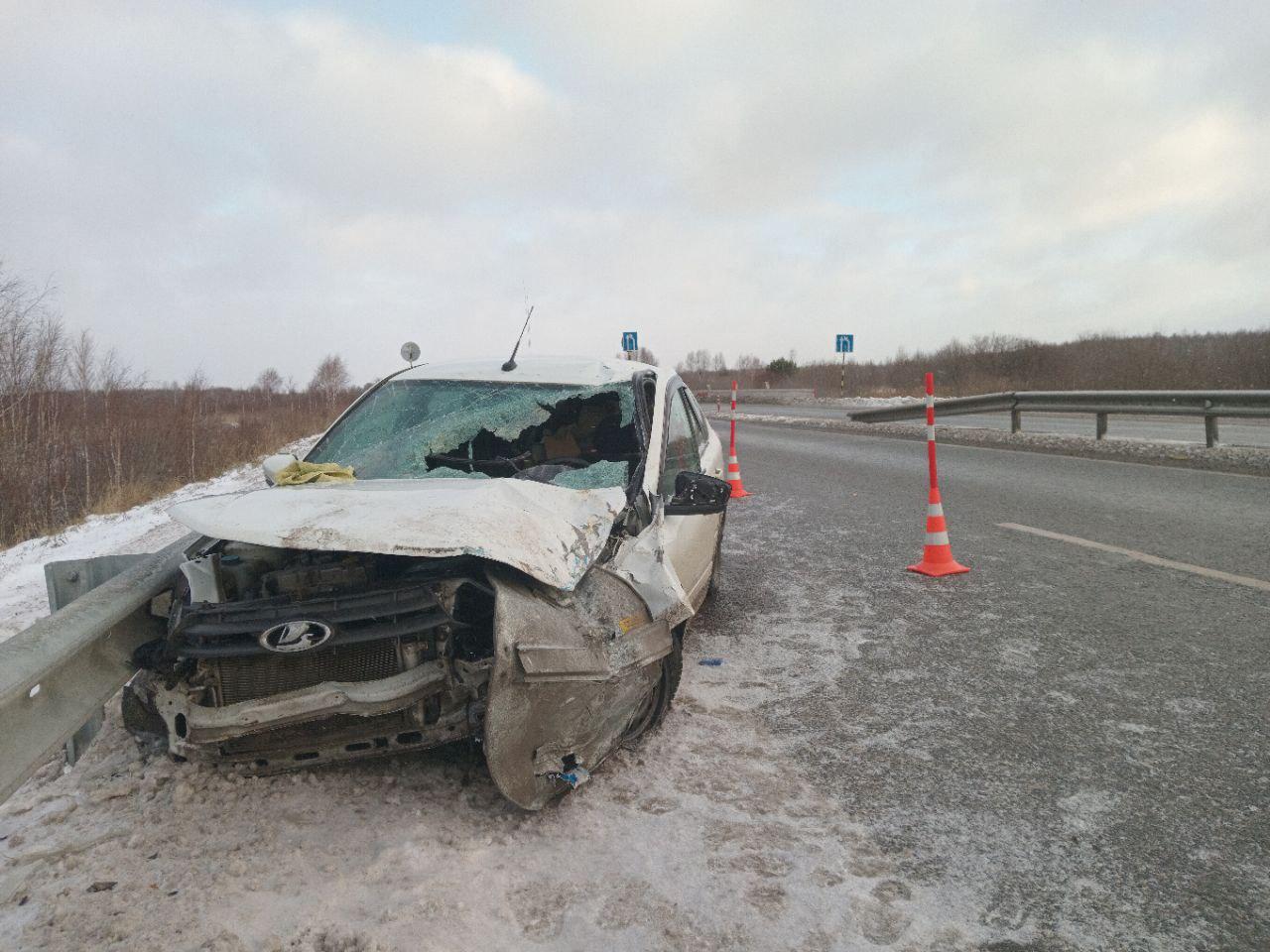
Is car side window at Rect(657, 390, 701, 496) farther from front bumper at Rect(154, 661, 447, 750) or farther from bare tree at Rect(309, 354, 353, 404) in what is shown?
bare tree at Rect(309, 354, 353, 404)

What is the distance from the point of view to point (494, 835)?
8.04 feet

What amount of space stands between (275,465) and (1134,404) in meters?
12.8

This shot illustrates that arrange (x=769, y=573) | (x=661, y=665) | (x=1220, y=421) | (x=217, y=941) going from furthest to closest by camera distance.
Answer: (x=1220, y=421) → (x=769, y=573) → (x=661, y=665) → (x=217, y=941)

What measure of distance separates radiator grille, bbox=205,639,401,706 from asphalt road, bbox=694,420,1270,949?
1503mm

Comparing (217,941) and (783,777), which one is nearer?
(217,941)

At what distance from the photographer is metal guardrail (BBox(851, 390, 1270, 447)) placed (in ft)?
35.8

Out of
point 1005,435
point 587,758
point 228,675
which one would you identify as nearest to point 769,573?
point 587,758

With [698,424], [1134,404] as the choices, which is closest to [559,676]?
[698,424]

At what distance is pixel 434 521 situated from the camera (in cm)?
245

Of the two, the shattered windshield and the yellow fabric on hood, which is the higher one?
the shattered windshield

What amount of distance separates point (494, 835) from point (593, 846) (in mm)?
312

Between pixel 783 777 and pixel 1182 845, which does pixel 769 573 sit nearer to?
pixel 783 777

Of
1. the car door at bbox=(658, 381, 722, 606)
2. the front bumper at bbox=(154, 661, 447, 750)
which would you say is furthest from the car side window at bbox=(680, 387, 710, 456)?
the front bumper at bbox=(154, 661, 447, 750)

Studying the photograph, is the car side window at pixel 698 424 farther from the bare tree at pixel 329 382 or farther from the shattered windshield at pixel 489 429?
the bare tree at pixel 329 382
